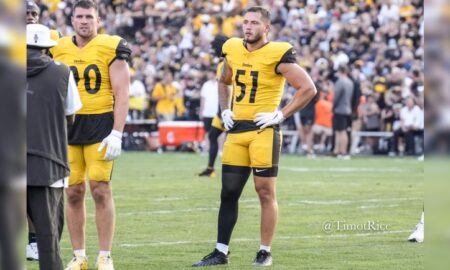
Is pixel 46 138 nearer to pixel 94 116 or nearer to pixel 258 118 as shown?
pixel 94 116

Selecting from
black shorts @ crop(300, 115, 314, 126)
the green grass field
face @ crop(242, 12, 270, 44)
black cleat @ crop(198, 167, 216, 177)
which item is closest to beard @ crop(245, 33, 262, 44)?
face @ crop(242, 12, 270, 44)

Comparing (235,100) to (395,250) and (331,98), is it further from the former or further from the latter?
(331,98)

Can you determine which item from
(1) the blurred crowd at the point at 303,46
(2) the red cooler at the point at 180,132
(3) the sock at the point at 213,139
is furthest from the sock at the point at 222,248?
(2) the red cooler at the point at 180,132

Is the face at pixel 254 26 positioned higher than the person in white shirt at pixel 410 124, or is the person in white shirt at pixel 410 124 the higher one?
the face at pixel 254 26

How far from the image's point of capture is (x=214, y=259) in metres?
6.75

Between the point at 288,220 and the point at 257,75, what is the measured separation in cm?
325

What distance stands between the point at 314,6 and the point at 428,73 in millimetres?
28342

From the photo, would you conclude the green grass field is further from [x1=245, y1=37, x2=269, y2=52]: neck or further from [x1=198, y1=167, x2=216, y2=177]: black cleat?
[x1=245, y1=37, x2=269, y2=52]: neck

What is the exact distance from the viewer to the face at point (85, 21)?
6.16 meters

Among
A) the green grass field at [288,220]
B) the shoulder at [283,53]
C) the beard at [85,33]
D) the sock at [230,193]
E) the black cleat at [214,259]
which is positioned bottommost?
the green grass field at [288,220]

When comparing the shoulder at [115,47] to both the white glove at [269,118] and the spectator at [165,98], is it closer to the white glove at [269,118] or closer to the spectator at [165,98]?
the white glove at [269,118]

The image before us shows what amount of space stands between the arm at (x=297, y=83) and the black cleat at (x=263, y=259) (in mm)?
1033

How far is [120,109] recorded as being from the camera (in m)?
6.12

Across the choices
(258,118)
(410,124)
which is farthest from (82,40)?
(410,124)
